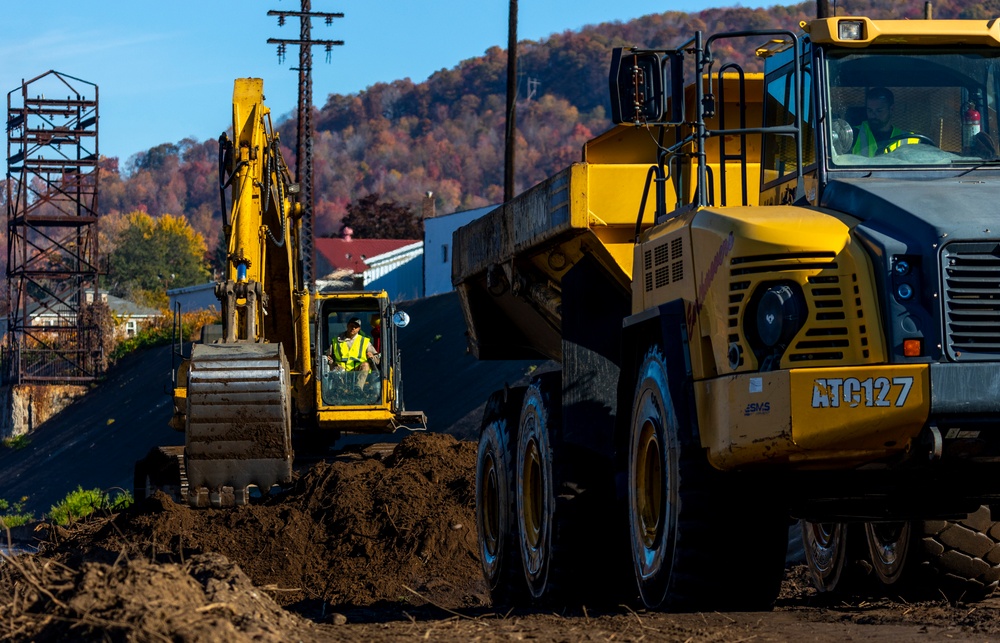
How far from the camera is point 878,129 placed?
28.4 feet

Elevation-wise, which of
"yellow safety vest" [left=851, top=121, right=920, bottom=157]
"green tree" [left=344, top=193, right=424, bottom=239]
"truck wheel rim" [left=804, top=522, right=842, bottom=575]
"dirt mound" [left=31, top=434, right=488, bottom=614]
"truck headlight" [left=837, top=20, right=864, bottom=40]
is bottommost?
"dirt mound" [left=31, top=434, right=488, bottom=614]

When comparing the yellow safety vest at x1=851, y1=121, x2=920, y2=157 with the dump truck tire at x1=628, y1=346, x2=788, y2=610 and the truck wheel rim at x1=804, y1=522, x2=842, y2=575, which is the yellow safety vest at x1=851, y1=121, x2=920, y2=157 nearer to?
the dump truck tire at x1=628, y1=346, x2=788, y2=610

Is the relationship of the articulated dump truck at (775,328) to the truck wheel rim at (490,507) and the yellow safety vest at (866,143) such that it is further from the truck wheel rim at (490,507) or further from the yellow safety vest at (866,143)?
the truck wheel rim at (490,507)

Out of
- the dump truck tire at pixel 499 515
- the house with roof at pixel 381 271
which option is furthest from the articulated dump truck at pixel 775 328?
the house with roof at pixel 381 271

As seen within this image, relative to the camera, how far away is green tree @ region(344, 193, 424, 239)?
96.1m

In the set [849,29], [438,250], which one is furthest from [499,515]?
[438,250]

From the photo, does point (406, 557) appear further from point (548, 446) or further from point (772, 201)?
point (772, 201)

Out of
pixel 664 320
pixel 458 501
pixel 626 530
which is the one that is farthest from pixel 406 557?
pixel 664 320

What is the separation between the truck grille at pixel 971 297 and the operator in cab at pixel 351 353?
50.4ft

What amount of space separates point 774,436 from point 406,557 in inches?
378

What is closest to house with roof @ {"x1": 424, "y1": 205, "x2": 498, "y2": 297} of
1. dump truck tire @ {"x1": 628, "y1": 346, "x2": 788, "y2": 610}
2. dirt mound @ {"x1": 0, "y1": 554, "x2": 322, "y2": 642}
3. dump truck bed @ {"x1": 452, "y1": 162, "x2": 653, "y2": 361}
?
dump truck bed @ {"x1": 452, "y1": 162, "x2": 653, "y2": 361}

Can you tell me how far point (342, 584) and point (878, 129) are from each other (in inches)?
356

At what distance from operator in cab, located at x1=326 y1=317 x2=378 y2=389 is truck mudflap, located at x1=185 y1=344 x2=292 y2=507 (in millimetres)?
7879

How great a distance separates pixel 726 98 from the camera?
10648mm
